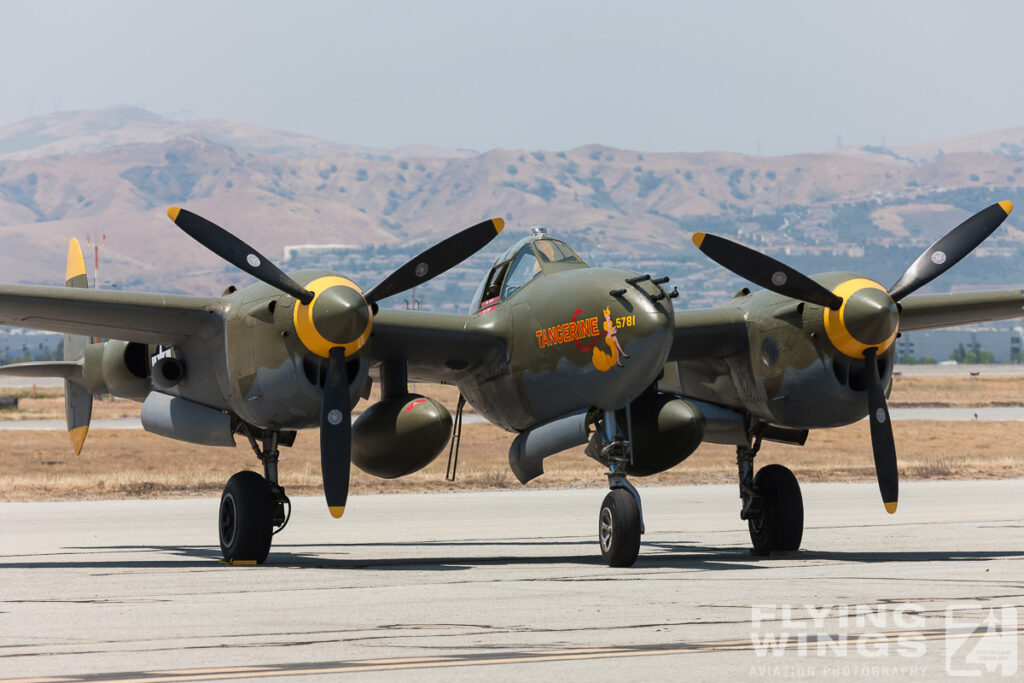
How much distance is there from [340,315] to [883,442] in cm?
820

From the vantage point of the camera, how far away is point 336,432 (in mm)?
18625

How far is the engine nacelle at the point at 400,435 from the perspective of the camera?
64.2 feet

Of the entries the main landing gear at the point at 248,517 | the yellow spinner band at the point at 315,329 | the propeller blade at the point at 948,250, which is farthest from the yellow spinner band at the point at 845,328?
the main landing gear at the point at 248,517

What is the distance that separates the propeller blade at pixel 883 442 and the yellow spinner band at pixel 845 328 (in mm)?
440

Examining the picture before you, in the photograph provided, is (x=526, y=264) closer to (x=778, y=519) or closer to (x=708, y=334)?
(x=708, y=334)

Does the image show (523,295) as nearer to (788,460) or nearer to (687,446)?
(687,446)

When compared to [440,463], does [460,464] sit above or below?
above

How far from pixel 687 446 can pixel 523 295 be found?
340cm

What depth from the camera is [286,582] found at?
16859mm

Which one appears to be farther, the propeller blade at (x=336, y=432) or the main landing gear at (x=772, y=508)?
the main landing gear at (x=772, y=508)

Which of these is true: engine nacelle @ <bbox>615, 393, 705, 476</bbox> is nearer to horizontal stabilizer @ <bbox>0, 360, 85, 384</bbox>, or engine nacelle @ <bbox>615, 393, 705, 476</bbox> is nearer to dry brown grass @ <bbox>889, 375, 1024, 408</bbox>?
horizontal stabilizer @ <bbox>0, 360, 85, 384</bbox>

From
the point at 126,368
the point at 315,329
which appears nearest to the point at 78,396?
the point at 126,368

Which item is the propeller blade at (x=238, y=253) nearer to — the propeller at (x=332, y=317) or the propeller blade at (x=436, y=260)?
the propeller at (x=332, y=317)

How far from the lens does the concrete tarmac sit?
1052 cm
